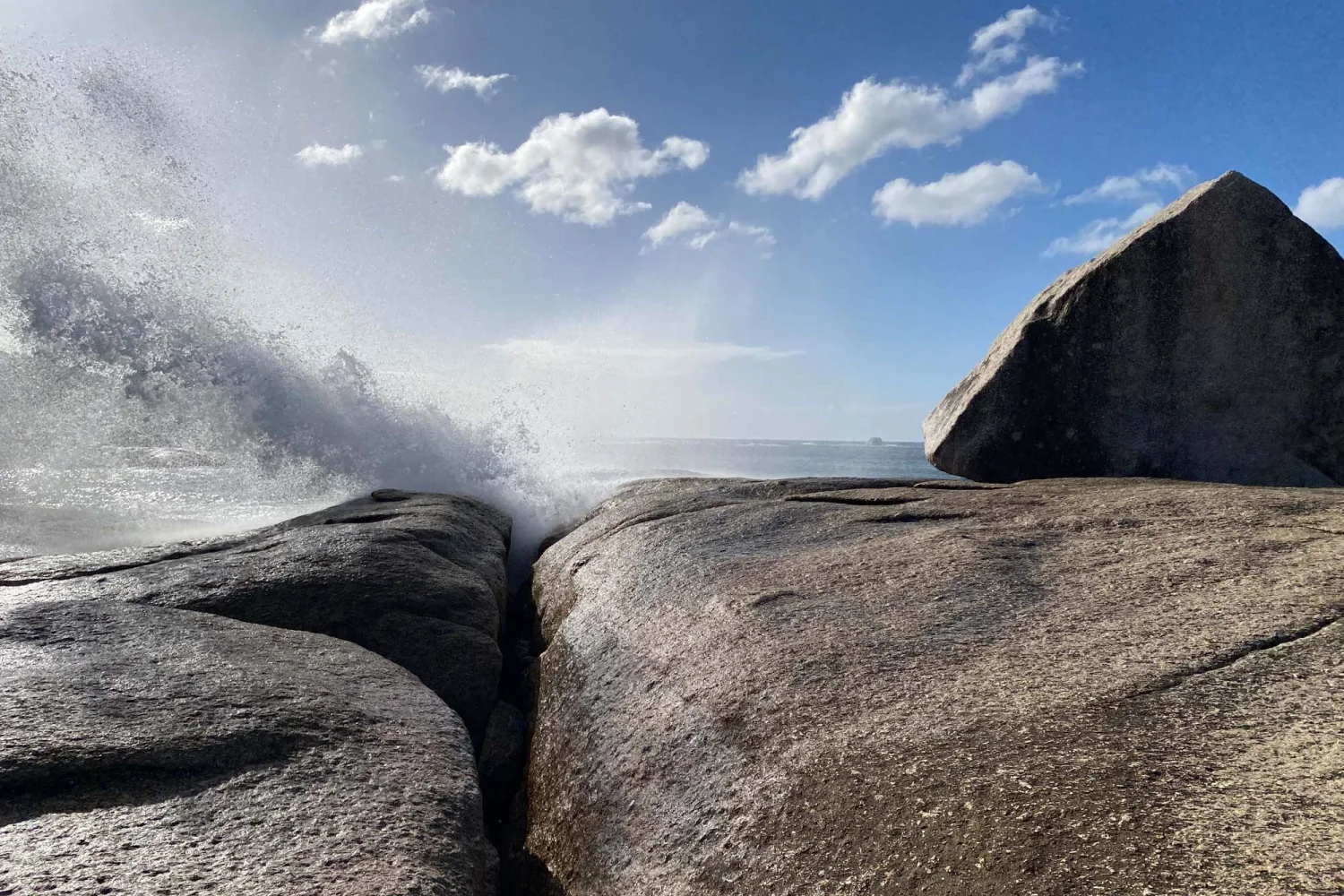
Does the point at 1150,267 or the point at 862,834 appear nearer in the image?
the point at 862,834

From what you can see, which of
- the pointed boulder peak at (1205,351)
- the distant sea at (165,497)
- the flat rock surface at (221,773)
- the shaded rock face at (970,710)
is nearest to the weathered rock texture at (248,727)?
the flat rock surface at (221,773)

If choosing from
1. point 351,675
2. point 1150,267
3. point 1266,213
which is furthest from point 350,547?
point 1266,213

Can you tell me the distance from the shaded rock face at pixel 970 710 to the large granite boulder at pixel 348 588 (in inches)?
18.4

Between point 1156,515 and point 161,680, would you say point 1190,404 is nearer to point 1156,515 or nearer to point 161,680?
point 1156,515

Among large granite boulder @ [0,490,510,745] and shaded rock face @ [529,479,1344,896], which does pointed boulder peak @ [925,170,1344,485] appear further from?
large granite boulder @ [0,490,510,745]

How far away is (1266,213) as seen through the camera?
536cm

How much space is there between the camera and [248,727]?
2.32 meters

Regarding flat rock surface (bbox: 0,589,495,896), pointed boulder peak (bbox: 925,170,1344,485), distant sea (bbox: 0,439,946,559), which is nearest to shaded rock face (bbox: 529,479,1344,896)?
flat rock surface (bbox: 0,589,495,896)

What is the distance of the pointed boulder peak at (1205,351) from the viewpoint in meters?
5.36

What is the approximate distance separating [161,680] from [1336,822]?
294 centimetres

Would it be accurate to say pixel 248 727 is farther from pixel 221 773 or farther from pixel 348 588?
pixel 348 588

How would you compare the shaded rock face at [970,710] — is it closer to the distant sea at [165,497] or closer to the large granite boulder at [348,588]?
the large granite boulder at [348,588]

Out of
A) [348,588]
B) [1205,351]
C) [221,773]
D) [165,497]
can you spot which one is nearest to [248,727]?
[221,773]

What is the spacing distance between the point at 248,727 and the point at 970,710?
193 cm
